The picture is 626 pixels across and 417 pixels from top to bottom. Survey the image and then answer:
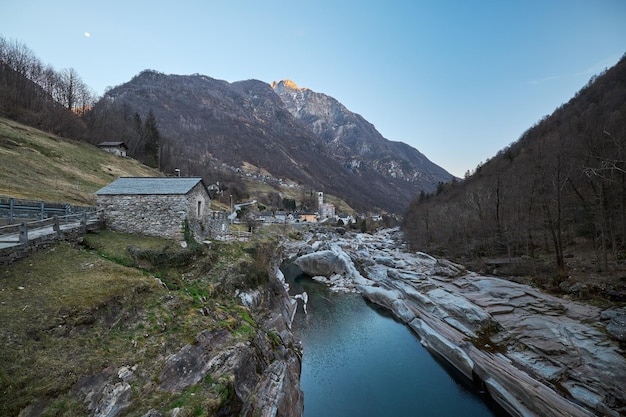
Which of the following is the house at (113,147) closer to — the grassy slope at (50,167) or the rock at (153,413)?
the grassy slope at (50,167)

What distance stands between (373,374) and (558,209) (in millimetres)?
22079

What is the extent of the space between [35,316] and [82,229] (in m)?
9.47

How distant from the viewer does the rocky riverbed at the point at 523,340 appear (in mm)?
13344

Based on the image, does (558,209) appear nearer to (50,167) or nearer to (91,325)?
(91,325)

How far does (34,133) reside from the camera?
4416 centimetres

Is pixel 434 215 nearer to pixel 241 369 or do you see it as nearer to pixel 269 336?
pixel 269 336

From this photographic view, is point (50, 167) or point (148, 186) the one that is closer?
point (148, 186)

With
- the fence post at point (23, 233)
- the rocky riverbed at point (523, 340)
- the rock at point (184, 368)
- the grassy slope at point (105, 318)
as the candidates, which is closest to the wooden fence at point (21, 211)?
the grassy slope at point (105, 318)

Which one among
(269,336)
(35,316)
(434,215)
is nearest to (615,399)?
(269,336)

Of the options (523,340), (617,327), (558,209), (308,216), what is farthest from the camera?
(308,216)

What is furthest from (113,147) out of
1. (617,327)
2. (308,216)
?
(617,327)

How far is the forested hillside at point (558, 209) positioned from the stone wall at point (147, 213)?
74.3 ft

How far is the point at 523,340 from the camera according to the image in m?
17.6

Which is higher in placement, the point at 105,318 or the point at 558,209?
the point at 558,209
